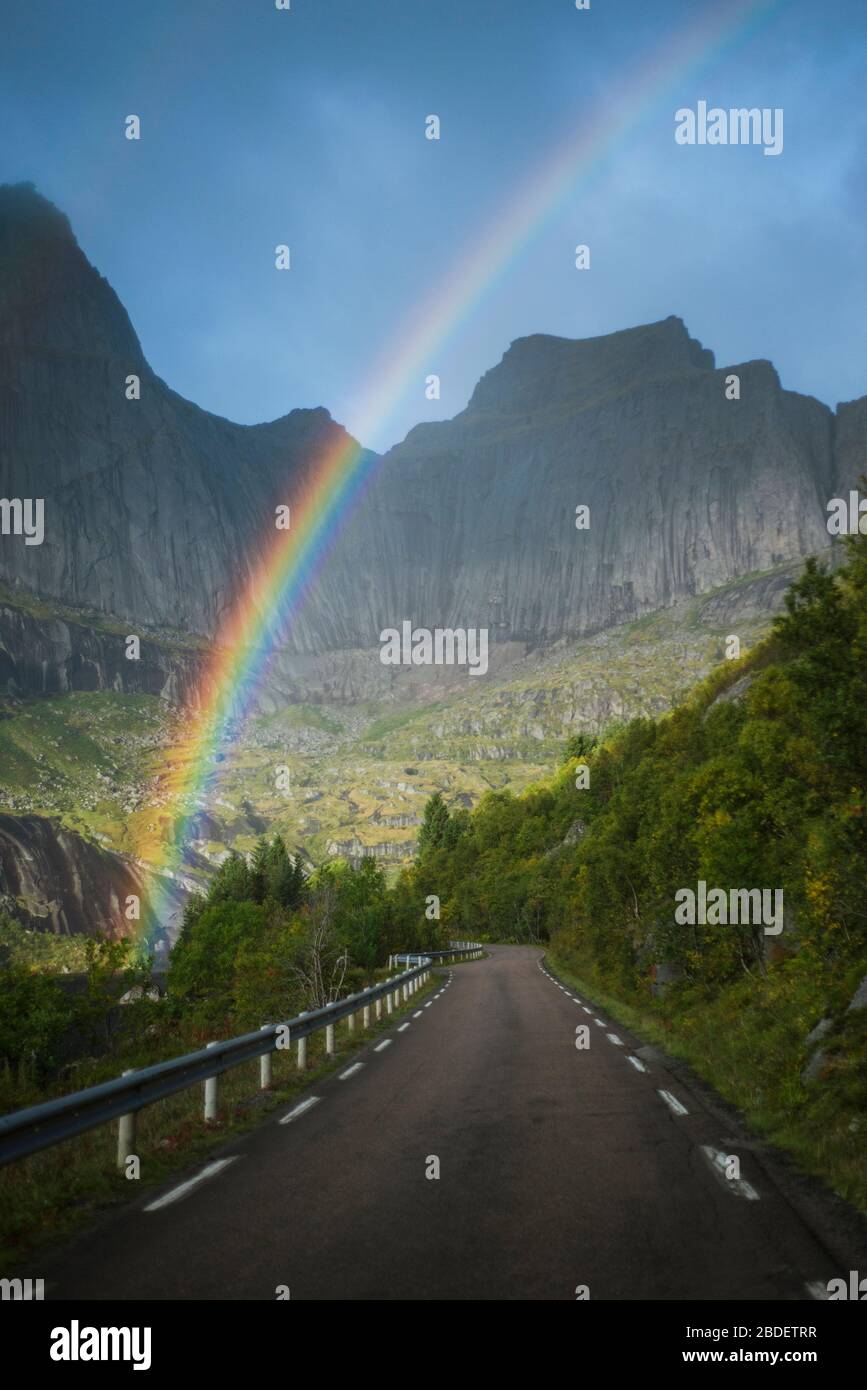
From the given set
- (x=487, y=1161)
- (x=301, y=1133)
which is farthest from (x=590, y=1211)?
(x=301, y=1133)

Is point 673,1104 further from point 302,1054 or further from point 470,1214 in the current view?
point 302,1054

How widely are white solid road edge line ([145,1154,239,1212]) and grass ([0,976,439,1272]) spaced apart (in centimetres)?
28

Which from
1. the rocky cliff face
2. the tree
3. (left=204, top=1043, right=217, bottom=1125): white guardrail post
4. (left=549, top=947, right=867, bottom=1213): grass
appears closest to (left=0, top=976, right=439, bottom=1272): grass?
(left=204, top=1043, right=217, bottom=1125): white guardrail post

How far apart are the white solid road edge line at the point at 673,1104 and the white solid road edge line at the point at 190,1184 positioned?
5.23 m

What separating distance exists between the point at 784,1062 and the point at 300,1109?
6.31 meters

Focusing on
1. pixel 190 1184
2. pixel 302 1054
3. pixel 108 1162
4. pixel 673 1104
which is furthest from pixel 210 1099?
pixel 673 1104

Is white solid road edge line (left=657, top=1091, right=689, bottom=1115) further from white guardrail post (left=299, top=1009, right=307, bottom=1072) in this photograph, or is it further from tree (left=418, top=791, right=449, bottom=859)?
tree (left=418, top=791, right=449, bottom=859)

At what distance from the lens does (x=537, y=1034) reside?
19516 millimetres

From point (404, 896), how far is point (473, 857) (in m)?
19.5

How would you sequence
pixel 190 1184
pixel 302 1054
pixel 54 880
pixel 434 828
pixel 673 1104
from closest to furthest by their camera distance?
pixel 190 1184 → pixel 673 1104 → pixel 302 1054 → pixel 434 828 → pixel 54 880

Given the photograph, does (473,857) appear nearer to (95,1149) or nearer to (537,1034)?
(537,1034)

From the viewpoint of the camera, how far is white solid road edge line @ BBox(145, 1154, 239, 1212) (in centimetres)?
721

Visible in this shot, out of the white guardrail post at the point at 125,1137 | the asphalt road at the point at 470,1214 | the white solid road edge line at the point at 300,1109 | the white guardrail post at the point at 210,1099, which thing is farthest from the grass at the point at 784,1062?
the white guardrail post at the point at 125,1137

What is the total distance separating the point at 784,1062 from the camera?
39.1 feet
